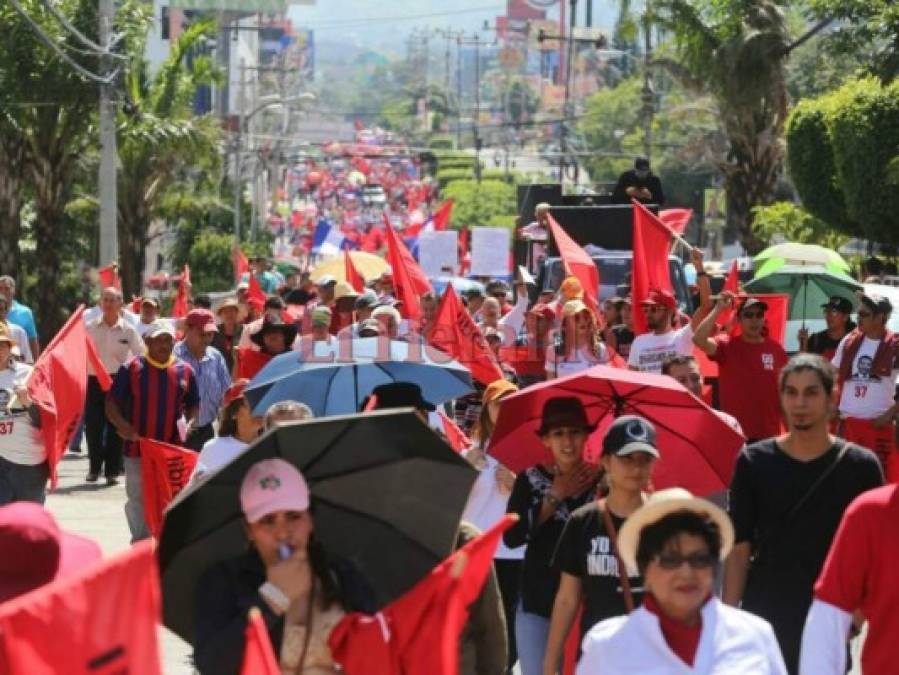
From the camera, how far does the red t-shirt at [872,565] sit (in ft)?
20.2

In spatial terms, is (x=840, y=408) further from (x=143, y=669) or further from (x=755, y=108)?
(x=755, y=108)

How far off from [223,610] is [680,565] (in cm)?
107

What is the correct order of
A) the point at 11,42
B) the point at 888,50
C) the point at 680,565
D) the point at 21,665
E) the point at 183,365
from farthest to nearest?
the point at 11,42 < the point at 888,50 < the point at 183,365 < the point at 680,565 < the point at 21,665

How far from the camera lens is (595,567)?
7055mm

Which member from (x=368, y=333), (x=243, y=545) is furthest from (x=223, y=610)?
(x=368, y=333)

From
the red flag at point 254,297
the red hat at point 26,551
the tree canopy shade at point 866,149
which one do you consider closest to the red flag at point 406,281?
the red flag at point 254,297

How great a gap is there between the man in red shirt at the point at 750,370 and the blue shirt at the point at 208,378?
2957mm

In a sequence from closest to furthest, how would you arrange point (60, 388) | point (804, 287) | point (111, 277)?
point (60, 388)
point (804, 287)
point (111, 277)

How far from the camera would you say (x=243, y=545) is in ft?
19.1

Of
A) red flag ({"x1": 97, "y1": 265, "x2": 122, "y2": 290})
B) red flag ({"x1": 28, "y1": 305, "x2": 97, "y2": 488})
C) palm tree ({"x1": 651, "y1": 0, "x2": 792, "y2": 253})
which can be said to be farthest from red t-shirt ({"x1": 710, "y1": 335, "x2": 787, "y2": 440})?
palm tree ({"x1": 651, "y1": 0, "x2": 792, "y2": 253})

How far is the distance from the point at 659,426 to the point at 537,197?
22.2 meters

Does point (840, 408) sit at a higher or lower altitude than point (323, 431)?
lower

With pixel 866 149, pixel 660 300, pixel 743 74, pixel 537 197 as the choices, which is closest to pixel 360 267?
pixel 537 197

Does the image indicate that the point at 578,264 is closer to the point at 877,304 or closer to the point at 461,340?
the point at 461,340
